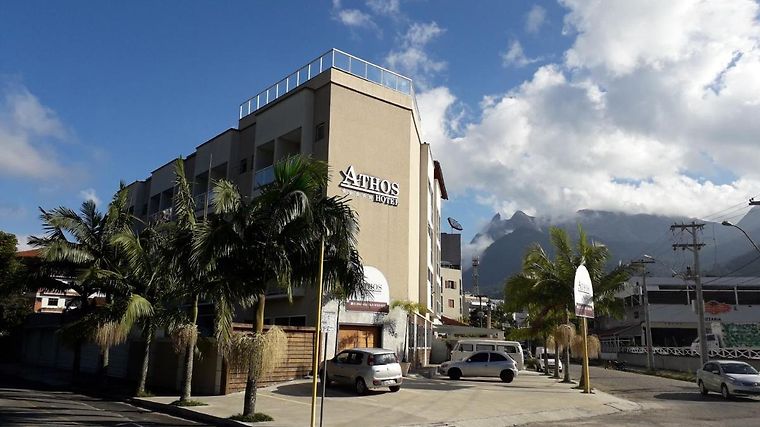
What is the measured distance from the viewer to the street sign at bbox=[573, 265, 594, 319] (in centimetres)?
2234

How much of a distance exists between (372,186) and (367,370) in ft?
37.6

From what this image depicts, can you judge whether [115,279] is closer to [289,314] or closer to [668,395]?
[289,314]

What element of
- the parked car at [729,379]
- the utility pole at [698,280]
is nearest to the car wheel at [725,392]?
the parked car at [729,379]

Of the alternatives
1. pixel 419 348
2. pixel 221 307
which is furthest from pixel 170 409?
pixel 419 348

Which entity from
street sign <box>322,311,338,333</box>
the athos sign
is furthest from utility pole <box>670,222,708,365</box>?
street sign <box>322,311,338,333</box>

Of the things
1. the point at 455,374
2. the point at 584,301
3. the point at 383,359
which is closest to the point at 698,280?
the point at 584,301

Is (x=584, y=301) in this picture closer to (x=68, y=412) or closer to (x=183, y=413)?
(x=183, y=413)

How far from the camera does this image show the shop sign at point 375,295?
87.4 feet

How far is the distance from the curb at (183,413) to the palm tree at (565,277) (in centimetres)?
1705

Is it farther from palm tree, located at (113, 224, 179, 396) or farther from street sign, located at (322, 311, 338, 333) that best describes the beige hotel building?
palm tree, located at (113, 224, 179, 396)

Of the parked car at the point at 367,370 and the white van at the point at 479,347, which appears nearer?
the parked car at the point at 367,370

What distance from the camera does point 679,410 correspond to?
18391 millimetres

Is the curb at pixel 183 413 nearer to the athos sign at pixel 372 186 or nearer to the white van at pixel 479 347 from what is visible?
the athos sign at pixel 372 186

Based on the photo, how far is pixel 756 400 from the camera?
21.6m
